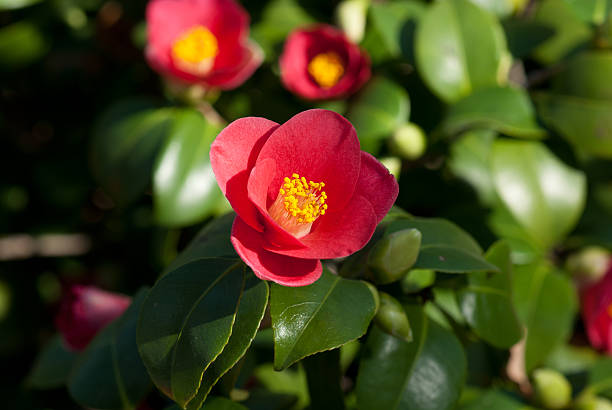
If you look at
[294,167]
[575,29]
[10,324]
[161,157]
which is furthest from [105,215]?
[575,29]

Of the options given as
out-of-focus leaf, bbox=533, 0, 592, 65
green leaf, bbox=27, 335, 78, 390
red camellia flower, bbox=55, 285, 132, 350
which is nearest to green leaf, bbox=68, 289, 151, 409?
red camellia flower, bbox=55, 285, 132, 350

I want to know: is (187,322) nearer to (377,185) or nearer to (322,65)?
(377,185)

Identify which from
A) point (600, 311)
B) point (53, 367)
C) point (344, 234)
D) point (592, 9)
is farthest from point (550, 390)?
point (53, 367)

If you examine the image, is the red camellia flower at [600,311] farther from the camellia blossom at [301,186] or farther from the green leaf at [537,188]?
the camellia blossom at [301,186]

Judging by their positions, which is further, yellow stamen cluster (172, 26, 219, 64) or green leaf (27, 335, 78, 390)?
yellow stamen cluster (172, 26, 219, 64)

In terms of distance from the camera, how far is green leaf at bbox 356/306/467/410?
724 mm

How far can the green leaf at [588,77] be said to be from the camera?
3.71 ft

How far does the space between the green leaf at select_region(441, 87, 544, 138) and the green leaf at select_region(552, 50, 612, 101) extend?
0.10 meters

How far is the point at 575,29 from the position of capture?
133 centimetres

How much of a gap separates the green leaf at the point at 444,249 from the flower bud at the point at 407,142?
30 centimetres

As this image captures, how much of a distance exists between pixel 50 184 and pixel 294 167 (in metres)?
1.19

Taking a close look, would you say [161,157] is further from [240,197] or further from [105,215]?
[105,215]

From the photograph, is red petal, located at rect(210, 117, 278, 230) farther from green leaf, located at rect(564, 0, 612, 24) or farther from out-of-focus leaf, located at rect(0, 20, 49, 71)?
out-of-focus leaf, located at rect(0, 20, 49, 71)

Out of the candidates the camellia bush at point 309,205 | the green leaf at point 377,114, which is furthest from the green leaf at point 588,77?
the green leaf at point 377,114
